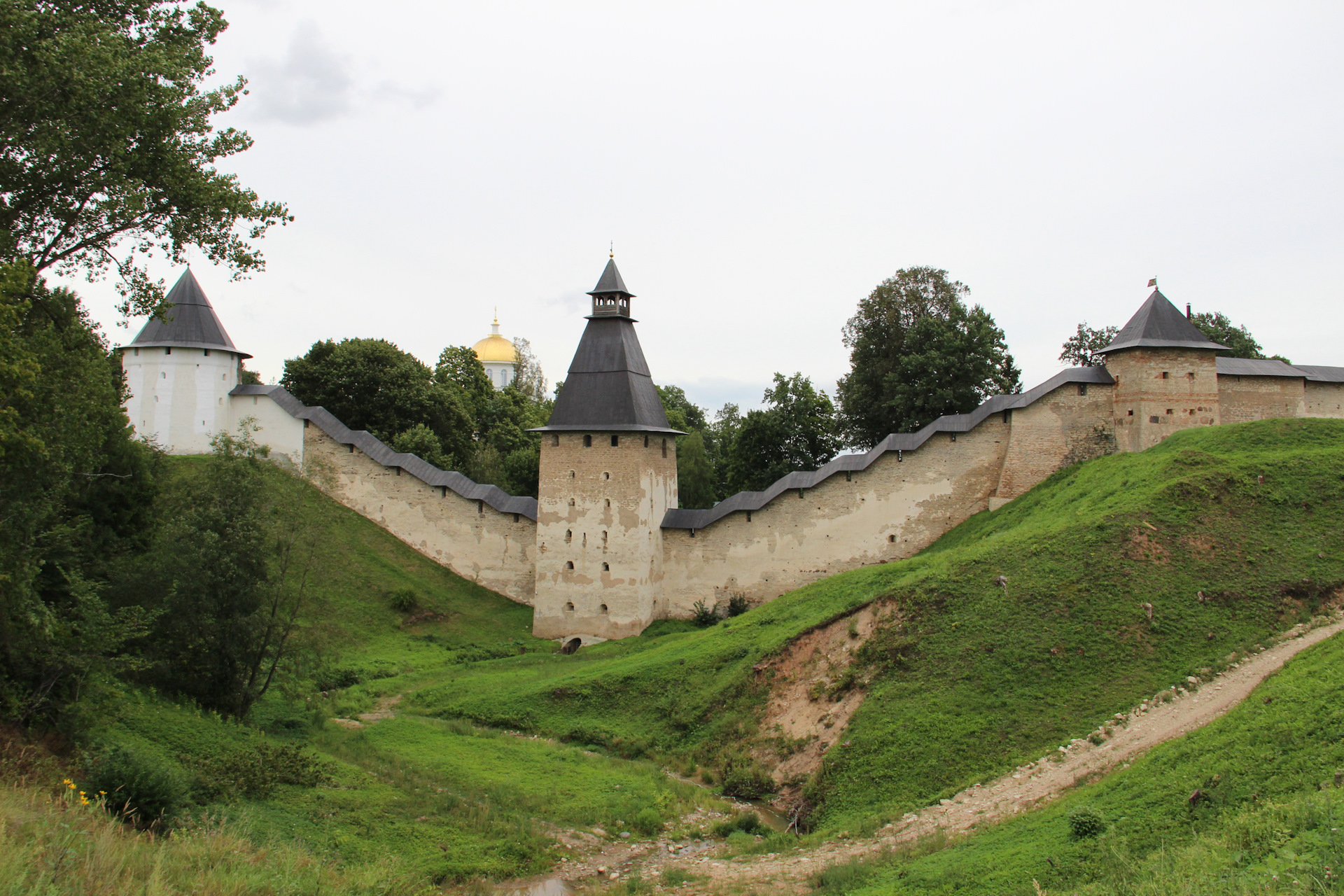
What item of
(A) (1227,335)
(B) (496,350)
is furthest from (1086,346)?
(B) (496,350)

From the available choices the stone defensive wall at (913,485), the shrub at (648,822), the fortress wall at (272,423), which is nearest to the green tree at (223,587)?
the shrub at (648,822)

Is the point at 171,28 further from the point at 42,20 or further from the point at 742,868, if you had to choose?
the point at 742,868

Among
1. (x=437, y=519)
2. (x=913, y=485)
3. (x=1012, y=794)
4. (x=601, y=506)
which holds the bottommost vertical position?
(x=1012, y=794)

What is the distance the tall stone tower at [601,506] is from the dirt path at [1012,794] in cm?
1221

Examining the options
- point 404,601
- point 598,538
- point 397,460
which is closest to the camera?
point 598,538

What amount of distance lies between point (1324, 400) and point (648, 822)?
2218 cm

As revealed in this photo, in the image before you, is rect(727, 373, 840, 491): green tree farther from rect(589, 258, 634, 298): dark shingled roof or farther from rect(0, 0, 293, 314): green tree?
rect(0, 0, 293, 314): green tree

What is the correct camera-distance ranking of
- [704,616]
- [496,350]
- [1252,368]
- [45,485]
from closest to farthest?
[45,485], [1252,368], [704,616], [496,350]

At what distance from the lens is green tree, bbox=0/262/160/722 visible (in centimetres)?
937

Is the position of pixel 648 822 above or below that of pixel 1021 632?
below

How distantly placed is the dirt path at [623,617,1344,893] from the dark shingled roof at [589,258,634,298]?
16884 millimetres

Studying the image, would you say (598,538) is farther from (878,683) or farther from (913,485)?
(878,683)

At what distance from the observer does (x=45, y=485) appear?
10727mm

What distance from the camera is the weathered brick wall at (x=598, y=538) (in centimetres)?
2417
